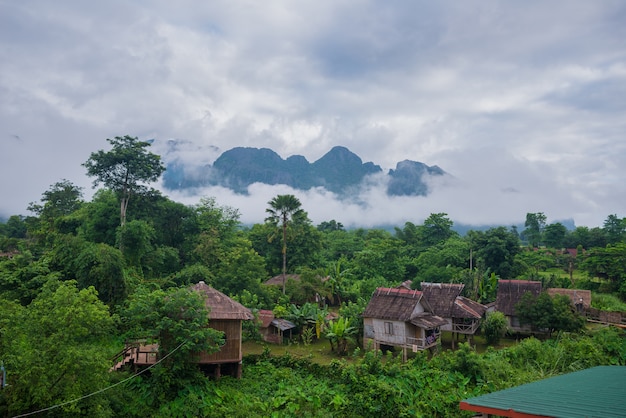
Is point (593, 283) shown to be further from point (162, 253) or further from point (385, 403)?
point (162, 253)

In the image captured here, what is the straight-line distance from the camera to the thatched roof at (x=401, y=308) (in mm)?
23383

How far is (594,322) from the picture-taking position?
2820 centimetres

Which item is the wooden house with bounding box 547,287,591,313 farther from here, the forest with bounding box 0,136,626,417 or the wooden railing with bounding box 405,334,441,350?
the wooden railing with bounding box 405,334,441,350

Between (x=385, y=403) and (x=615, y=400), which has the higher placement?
(x=615, y=400)

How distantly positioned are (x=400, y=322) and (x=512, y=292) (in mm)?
9355

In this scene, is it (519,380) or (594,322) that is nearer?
(519,380)

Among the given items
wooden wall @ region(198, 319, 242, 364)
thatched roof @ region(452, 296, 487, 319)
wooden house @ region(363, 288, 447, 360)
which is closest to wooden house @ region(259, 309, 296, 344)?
wooden house @ region(363, 288, 447, 360)

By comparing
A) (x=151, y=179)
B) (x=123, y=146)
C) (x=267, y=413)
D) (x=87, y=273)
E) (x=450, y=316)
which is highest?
(x=123, y=146)

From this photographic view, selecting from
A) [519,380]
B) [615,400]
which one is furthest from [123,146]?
[615,400]

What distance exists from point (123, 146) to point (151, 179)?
2.95m

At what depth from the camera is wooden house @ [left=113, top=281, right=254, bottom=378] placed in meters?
18.1

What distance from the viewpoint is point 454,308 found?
2638cm

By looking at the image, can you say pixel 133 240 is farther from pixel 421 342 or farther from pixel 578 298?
pixel 578 298

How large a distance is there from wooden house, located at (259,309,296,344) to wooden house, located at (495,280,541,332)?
13270 millimetres
